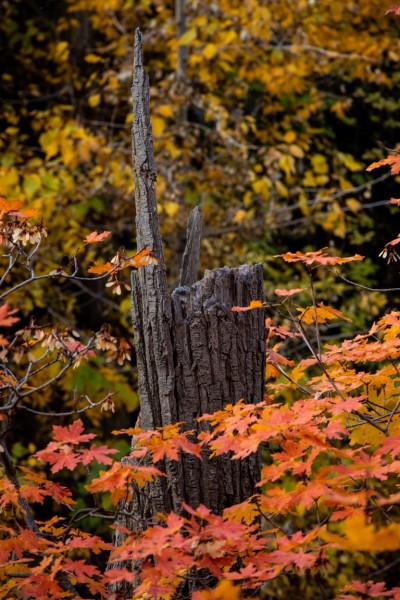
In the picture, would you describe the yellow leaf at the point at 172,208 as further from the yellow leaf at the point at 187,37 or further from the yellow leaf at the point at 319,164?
the yellow leaf at the point at 319,164

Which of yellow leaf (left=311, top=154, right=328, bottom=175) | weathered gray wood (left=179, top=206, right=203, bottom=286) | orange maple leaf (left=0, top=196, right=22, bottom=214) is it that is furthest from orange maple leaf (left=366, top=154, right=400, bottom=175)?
yellow leaf (left=311, top=154, right=328, bottom=175)

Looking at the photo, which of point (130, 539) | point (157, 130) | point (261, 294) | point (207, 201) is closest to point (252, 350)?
point (261, 294)

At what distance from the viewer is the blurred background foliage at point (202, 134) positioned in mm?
6016

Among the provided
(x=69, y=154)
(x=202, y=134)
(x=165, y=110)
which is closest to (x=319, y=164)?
(x=202, y=134)

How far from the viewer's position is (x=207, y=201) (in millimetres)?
6461

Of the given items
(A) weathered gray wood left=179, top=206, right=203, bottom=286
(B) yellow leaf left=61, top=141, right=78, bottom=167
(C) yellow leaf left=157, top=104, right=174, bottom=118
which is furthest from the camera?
(B) yellow leaf left=61, top=141, right=78, bottom=167

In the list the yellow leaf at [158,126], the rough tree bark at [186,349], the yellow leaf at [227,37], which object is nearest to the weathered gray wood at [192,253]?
the rough tree bark at [186,349]

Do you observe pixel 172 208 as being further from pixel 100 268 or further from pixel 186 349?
pixel 100 268

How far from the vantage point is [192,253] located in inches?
116

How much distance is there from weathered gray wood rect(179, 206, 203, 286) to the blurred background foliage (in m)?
2.55

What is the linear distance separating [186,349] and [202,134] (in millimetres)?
5398

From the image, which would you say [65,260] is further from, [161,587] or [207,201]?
[207,201]

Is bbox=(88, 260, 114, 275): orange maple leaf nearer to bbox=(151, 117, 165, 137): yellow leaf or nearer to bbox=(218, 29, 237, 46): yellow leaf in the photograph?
bbox=(151, 117, 165, 137): yellow leaf

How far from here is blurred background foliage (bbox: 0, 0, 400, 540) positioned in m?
6.02
